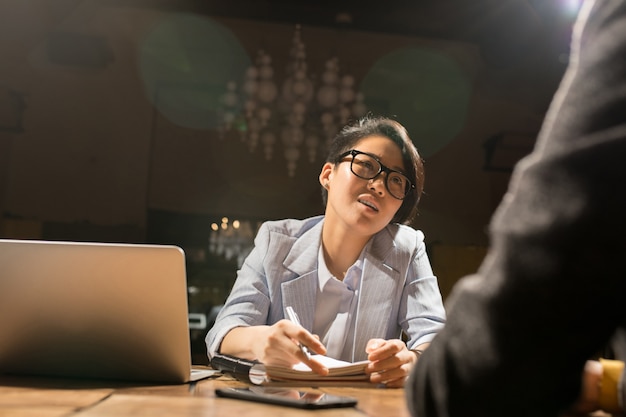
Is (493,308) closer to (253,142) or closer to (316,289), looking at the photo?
(316,289)

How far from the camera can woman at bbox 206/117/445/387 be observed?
1948mm

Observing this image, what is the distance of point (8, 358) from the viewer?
123 cm

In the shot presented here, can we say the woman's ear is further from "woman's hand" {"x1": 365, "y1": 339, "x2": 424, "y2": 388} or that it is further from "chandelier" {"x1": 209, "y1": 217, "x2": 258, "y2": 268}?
"chandelier" {"x1": 209, "y1": 217, "x2": 258, "y2": 268}

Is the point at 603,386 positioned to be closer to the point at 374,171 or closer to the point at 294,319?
the point at 294,319

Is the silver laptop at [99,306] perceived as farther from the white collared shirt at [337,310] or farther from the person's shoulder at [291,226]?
the person's shoulder at [291,226]

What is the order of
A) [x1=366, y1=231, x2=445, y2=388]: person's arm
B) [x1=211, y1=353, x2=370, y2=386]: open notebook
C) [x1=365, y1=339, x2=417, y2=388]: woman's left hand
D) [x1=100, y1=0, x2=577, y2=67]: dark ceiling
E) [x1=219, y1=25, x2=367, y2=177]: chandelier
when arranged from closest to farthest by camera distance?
[x1=211, y1=353, x2=370, y2=386]: open notebook → [x1=365, y1=339, x2=417, y2=388]: woman's left hand → [x1=366, y1=231, x2=445, y2=388]: person's arm → [x1=219, y1=25, x2=367, y2=177]: chandelier → [x1=100, y1=0, x2=577, y2=67]: dark ceiling

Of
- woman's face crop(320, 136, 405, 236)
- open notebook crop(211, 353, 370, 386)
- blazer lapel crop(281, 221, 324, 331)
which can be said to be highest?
woman's face crop(320, 136, 405, 236)

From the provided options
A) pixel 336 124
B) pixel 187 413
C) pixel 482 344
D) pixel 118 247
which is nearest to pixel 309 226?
pixel 118 247

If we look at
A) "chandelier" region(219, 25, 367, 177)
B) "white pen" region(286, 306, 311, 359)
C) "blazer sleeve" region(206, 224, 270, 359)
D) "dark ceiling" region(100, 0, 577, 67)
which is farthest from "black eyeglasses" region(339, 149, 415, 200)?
"dark ceiling" region(100, 0, 577, 67)

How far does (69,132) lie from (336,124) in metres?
2.51

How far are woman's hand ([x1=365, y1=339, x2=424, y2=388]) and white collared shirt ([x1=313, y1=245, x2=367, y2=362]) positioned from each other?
0.56 meters

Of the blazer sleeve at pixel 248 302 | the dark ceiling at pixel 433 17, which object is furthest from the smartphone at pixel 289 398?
the dark ceiling at pixel 433 17

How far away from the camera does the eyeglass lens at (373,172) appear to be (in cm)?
199

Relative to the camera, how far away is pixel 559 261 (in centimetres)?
48
